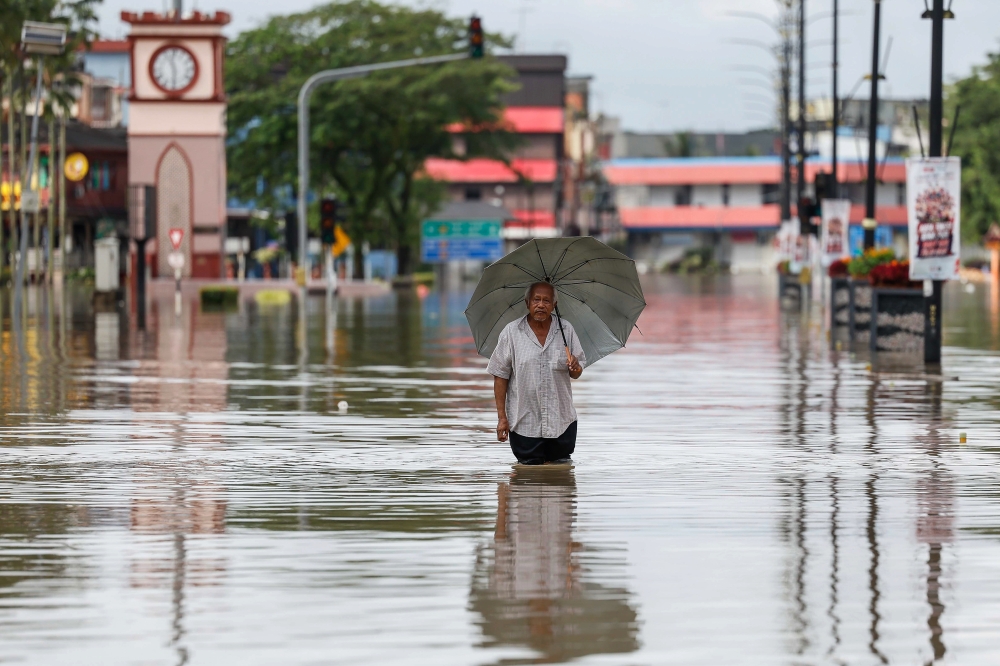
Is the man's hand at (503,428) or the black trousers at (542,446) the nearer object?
the man's hand at (503,428)

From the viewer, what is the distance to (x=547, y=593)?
9008mm

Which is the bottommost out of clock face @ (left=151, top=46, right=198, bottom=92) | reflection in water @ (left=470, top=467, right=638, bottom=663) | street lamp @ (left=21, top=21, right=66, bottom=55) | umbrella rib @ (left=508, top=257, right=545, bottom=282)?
reflection in water @ (left=470, top=467, right=638, bottom=663)

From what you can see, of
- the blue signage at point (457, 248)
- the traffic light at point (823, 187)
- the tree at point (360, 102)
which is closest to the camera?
the traffic light at point (823, 187)

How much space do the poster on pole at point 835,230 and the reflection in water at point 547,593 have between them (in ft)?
108

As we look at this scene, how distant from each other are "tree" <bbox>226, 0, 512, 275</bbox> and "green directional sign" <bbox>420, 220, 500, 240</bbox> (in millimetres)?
11760

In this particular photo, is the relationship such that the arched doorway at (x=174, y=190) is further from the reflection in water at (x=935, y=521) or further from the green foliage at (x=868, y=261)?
the reflection in water at (x=935, y=521)

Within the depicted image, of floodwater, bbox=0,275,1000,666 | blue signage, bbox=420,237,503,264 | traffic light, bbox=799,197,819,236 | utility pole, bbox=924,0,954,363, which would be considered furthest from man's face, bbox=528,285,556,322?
blue signage, bbox=420,237,503,264

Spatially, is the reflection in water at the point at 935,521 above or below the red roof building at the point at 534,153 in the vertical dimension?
below

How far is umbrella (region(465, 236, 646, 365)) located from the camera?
45.8ft

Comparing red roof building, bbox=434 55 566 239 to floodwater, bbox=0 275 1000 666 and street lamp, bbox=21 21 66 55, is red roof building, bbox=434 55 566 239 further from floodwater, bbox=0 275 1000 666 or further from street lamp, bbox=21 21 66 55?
floodwater, bbox=0 275 1000 666

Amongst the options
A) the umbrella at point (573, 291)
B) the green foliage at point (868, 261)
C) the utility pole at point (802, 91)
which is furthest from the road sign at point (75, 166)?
the umbrella at point (573, 291)

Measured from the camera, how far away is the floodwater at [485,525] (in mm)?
8094

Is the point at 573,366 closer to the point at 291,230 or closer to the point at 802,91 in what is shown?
the point at 291,230

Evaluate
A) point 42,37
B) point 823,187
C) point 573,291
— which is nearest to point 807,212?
point 823,187
